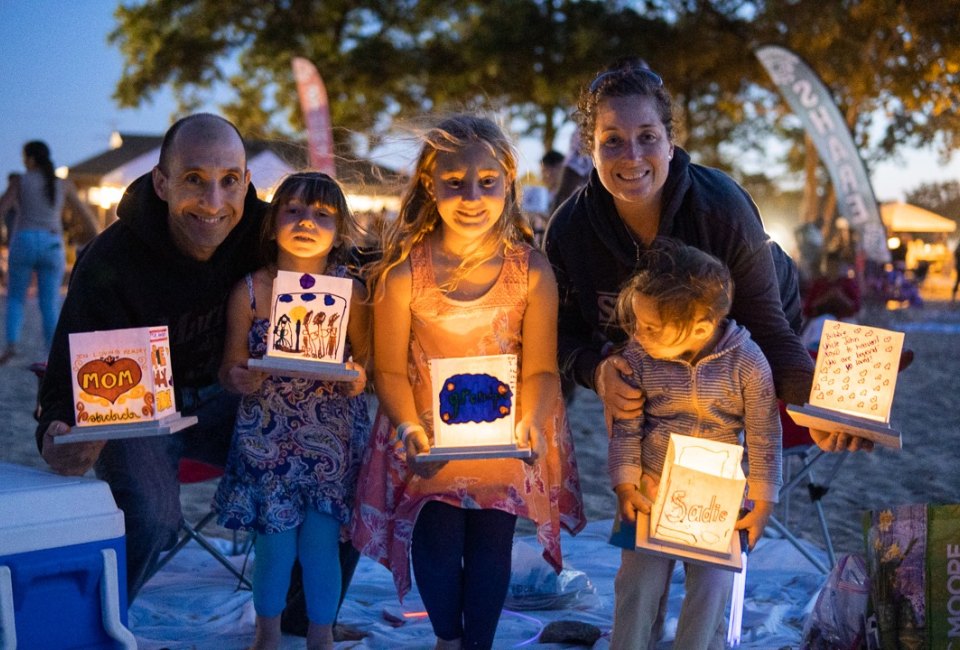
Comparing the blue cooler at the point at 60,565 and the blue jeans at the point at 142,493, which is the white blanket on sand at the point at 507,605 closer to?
the blue jeans at the point at 142,493

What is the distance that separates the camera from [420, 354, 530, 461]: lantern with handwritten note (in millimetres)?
2668

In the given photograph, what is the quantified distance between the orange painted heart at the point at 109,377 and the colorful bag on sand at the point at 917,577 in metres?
1.92

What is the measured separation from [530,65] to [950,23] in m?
7.80

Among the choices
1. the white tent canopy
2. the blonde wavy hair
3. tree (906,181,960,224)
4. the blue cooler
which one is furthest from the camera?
tree (906,181,960,224)

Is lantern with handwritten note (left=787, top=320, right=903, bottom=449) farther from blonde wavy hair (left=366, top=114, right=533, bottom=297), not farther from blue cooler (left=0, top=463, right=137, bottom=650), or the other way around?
blue cooler (left=0, top=463, right=137, bottom=650)

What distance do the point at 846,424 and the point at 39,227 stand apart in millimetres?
7653

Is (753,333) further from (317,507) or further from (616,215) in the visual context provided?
(317,507)

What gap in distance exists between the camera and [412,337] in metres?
3.01

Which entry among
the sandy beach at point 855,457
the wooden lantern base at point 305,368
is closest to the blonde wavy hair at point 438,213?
the wooden lantern base at point 305,368

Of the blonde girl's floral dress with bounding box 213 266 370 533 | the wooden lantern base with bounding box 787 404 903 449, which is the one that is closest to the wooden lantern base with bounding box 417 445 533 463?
the blonde girl's floral dress with bounding box 213 266 370 533

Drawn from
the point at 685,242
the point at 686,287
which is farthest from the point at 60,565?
the point at 685,242

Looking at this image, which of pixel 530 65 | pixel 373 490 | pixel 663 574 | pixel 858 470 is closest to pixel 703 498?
pixel 663 574

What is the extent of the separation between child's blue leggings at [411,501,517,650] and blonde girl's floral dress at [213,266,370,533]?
30 centimetres

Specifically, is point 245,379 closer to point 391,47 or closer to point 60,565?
point 60,565
